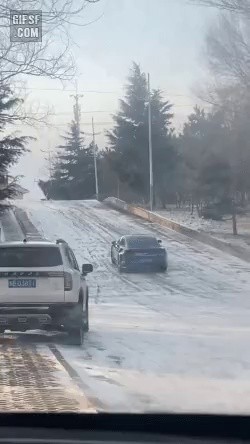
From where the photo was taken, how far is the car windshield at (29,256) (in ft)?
42.2

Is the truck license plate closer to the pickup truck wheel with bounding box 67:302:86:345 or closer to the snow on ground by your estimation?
the pickup truck wheel with bounding box 67:302:86:345

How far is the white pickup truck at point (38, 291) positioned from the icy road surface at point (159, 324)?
1.49ft

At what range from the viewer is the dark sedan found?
2238cm

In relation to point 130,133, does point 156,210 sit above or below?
below

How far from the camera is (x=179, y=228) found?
22.6m

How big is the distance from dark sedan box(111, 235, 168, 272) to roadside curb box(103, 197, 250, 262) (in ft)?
2.27

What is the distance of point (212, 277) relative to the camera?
23.8 metres

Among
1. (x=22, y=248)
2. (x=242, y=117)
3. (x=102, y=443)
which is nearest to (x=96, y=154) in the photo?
(x=242, y=117)

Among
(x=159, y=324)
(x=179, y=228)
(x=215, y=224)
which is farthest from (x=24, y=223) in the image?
(x=159, y=324)

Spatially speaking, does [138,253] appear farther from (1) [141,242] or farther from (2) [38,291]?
(2) [38,291]

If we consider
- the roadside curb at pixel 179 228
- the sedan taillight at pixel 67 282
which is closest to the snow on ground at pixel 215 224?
the roadside curb at pixel 179 228

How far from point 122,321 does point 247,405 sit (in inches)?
345

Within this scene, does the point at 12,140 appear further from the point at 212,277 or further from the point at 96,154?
the point at 212,277

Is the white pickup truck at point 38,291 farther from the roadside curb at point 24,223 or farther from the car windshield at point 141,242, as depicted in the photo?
the car windshield at point 141,242
